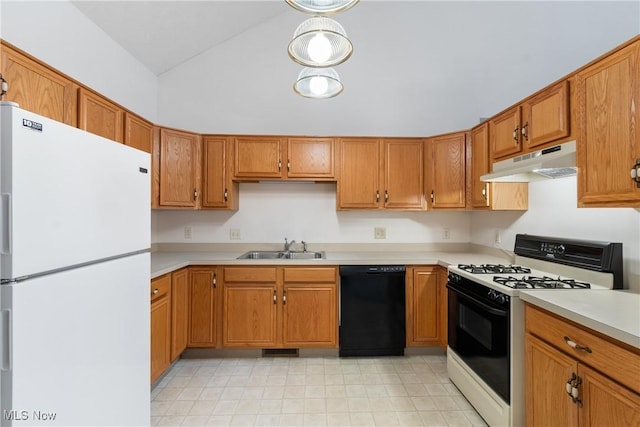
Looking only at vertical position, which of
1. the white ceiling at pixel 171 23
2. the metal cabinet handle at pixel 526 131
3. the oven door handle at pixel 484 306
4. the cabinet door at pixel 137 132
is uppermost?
the white ceiling at pixel 171 23

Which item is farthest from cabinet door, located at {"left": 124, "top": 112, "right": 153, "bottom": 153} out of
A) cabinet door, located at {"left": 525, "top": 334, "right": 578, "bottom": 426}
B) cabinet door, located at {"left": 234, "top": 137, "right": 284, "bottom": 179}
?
cabinet door, located at {"left": 525, "top": 334, "right": 578, "bottom": 426}

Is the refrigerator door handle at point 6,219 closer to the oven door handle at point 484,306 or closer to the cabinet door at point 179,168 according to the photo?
the cabinet door at point 179,168

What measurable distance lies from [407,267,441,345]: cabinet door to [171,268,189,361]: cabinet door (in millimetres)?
1999

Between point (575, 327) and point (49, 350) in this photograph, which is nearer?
point (49, 350)

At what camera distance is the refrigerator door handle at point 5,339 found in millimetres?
744

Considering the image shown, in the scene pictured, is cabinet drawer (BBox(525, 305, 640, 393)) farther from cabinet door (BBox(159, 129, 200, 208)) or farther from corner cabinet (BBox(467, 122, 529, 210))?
cabinet door (BBox(159, 129, 200, 208))

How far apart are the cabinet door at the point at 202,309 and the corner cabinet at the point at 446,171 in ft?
7.39

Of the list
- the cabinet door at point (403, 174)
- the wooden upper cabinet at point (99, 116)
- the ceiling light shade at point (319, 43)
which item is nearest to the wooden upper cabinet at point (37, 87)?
the wooden upper cabinet at point (99, 116)

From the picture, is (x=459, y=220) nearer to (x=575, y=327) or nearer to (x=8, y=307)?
(x=575, y=327)

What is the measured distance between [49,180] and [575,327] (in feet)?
6.45

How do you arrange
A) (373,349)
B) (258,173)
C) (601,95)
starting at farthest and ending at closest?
(258,173) < (373,349) < (601,95)

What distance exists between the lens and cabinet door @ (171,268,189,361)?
2.38 meters

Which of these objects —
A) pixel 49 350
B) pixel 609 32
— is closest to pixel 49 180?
pixel 49 350

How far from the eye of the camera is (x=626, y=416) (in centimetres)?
100
